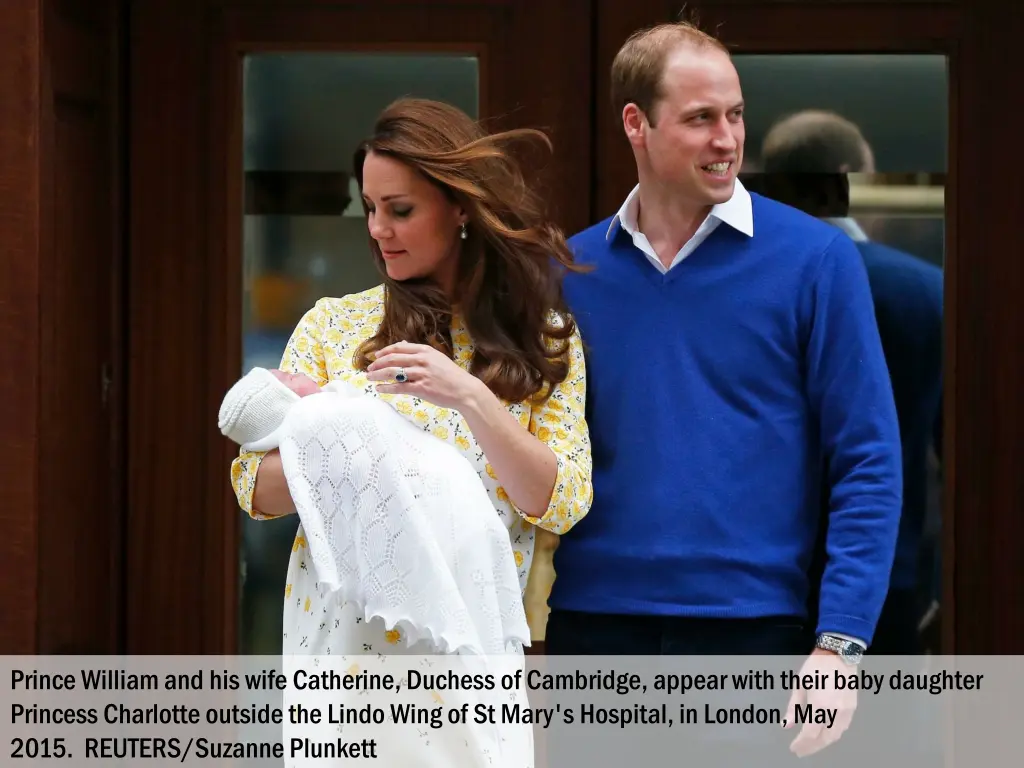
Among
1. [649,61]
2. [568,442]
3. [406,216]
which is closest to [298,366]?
[406,216]

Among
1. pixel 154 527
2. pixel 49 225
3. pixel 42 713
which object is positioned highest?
pixel 49 225

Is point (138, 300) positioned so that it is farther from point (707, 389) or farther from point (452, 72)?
point (707, 389)

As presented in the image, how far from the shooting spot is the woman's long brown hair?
2.73 m

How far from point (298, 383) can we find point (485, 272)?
17.2 inches

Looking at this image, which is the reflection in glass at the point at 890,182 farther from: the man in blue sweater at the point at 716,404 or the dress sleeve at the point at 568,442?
the dress sleeve at the point at 568,442

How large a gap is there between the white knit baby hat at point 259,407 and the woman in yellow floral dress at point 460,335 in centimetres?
6

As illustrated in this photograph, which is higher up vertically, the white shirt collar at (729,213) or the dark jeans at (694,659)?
the white shirt collar at (729,213)

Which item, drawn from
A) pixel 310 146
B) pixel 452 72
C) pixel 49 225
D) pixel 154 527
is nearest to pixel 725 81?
pixel 452 72

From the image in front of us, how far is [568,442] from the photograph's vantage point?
2.72 meters

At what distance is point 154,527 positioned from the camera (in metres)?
3.78

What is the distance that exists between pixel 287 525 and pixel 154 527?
1.09 feet

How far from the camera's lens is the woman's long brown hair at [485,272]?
8.95ft

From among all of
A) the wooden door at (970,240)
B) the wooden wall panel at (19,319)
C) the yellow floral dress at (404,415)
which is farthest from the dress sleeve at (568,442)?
the wooden wall panel at (19,319)

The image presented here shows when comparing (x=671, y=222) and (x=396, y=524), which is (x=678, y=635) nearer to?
(x=396, y=524)
